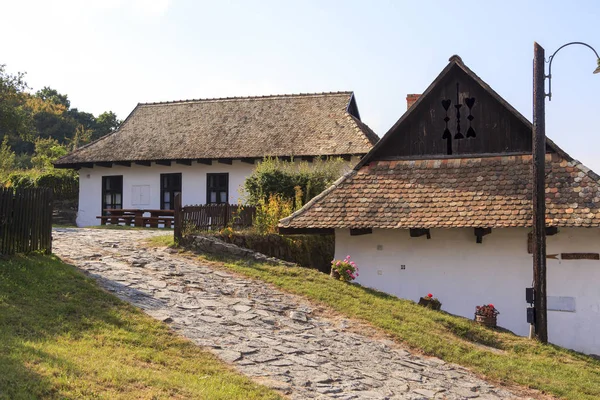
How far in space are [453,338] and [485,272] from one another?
10.0 ft

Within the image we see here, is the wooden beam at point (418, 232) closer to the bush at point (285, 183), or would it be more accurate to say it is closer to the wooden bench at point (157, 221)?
the bush at point (285, 183)

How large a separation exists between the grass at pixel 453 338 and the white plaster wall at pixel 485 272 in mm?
868

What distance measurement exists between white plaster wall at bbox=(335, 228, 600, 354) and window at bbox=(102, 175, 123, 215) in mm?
16043

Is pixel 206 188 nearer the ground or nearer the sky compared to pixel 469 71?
nearer the ground

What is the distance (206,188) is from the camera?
92.4ft

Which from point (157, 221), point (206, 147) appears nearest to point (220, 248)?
point (157, 221)

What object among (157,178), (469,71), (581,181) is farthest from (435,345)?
(157,178)

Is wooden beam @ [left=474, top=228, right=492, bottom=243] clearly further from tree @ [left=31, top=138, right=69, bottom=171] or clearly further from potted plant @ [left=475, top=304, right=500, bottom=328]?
tree @ [left=31, top=138, right=69, bottom=171]

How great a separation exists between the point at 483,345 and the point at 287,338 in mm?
4491

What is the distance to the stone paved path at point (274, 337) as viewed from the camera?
908 cm

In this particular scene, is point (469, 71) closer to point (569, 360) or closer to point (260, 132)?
point (569, 360)

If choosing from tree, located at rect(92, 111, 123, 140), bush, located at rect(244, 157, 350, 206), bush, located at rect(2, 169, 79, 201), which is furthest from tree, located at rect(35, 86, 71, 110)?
bush, located at rect(244, 157, 350, 206)

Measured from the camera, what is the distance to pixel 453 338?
1286 centimetres

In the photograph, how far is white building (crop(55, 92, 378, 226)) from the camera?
88.6ft
